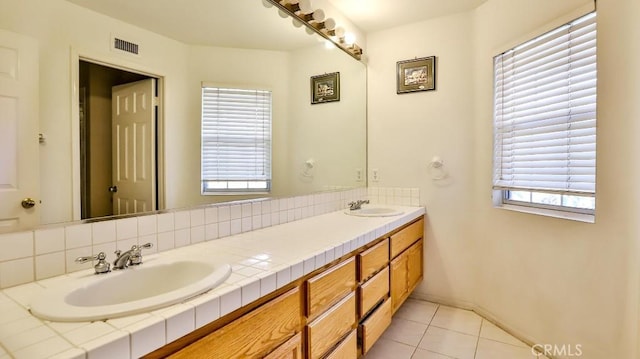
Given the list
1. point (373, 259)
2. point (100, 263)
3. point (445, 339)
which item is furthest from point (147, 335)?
point (445, 339)

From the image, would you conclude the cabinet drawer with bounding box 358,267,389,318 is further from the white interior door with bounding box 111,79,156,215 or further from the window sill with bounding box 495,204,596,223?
the white interior door with bounding box 111,79,156,215

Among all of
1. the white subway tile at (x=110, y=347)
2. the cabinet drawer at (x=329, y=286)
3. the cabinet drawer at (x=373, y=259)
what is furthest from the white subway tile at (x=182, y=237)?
the cabinet drawer at (x=373, y=259)

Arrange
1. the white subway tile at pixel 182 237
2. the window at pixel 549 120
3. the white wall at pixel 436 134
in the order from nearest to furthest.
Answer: the white subway tile at pixel 182 237 < the window at pixel 549 120 < the white wall at pixel 436 134

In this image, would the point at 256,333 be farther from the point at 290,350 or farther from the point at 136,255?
the point at 136,255

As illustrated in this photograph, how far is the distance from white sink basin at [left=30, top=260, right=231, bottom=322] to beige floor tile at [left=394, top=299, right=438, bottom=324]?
1866 mm

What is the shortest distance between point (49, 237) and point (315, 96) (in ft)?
5.73

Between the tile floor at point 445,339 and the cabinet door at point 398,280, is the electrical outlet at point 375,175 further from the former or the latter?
the tile floor at point 445,339

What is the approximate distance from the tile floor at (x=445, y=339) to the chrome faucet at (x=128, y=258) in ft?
4.85

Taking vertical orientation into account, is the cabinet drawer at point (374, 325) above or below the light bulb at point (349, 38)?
below

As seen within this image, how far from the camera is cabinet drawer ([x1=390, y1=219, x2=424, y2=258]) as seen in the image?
208 cm

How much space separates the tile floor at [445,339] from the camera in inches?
76.5

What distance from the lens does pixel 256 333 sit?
0.97m

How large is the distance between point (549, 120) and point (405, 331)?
165 centimetres

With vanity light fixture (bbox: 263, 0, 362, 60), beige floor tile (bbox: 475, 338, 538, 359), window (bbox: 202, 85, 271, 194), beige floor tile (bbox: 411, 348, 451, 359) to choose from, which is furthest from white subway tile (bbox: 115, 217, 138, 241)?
beige floor tile (bbox: 475, 338, 538, 359)
